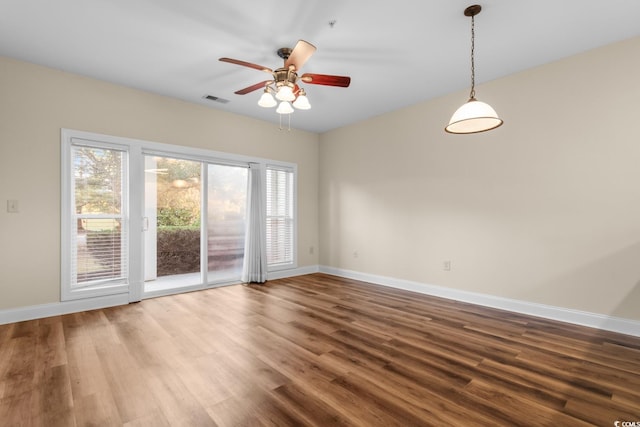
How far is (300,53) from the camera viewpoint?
2619 millimetres

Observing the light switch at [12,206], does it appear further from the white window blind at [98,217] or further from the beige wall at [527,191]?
the beige wall at [527,191]

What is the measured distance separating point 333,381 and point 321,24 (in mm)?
3039

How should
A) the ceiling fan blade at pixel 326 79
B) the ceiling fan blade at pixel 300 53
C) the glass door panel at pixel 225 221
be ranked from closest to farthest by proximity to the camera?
1. the ceiling fan blade at pixel 300 53
2. the ceiling fan blade at pixel 326 79
3. the glass door panel at pixel 225 221

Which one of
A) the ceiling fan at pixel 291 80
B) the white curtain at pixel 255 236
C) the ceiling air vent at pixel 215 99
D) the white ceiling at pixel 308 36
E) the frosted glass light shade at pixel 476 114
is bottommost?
the white curtain at pixel 255 236

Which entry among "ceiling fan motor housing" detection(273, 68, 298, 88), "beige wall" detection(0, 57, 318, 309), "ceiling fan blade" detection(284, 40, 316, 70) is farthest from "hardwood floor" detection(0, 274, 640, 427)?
"ceiling fan blade" detection(284, 40, 316, 70)

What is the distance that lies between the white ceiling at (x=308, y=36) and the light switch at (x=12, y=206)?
1641mm

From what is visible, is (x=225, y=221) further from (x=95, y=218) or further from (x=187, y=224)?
(x=95, y=218)

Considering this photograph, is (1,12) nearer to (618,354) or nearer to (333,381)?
(333,381)

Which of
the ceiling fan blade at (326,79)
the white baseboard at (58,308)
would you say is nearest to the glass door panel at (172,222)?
the white baseboard at (58,308)

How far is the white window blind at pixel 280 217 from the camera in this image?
577cm

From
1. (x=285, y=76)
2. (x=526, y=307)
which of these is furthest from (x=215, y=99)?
(x=526, y=307)

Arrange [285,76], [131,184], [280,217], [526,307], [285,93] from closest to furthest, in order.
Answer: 1. [285,93]
2. [285,76]
3. [526,307]
4. [131,184]
5. [280,217]

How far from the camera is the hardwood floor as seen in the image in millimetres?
1776

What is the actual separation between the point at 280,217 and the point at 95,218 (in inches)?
117
